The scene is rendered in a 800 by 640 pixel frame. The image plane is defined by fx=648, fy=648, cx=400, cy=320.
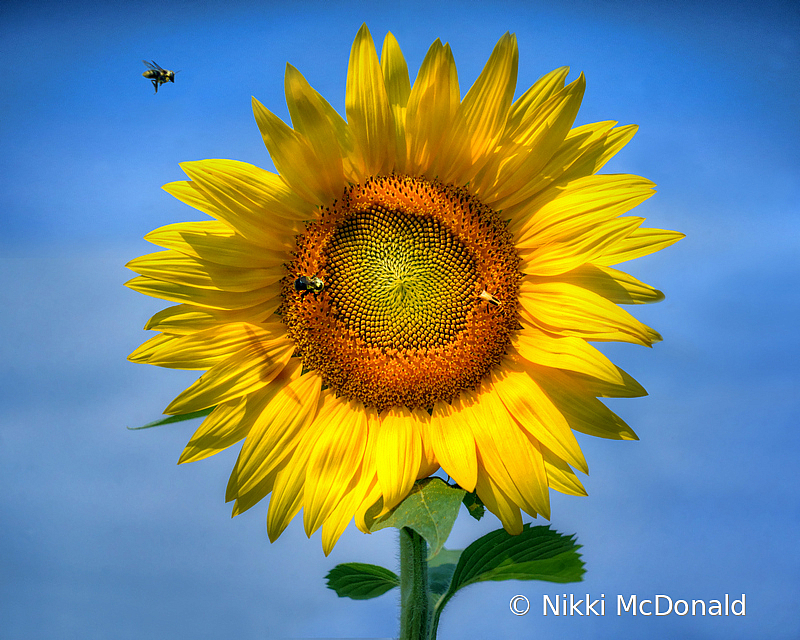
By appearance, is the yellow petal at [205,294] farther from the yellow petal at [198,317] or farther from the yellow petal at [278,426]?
the yellow petal at [278,426]

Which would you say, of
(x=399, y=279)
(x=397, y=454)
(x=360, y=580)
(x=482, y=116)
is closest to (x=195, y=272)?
(x=399, y=279)

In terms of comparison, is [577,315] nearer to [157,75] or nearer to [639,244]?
[639,244]

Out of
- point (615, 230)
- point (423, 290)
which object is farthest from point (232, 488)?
point (615, 230)

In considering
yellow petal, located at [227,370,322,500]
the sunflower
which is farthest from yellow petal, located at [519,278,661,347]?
yellow petal, located at [227,370,322,500]

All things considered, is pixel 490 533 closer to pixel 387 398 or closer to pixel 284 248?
pixel 387 398

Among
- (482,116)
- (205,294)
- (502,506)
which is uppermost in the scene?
(482,116)
